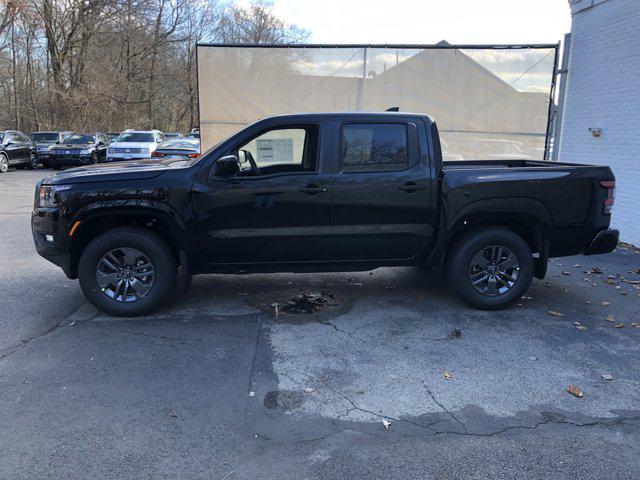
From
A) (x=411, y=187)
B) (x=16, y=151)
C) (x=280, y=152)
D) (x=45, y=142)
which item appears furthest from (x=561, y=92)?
(x=45, y=142)

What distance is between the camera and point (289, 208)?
4.91m

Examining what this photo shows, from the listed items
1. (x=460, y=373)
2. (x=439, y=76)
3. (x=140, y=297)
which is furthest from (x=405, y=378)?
(x=439, y=76)

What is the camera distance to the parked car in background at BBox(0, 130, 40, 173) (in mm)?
20864

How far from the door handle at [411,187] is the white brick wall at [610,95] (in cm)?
533

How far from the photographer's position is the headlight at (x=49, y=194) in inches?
187

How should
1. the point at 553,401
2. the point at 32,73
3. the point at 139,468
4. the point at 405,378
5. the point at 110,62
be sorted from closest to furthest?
the point at 139,468 → the point at 553,401 → the point at 405,378 → the point at 32,73 → the point at 110,62

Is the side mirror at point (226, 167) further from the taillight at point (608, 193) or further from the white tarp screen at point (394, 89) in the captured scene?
the white tarp screen at point (394, 89)

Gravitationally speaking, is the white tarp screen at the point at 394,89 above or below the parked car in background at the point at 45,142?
above

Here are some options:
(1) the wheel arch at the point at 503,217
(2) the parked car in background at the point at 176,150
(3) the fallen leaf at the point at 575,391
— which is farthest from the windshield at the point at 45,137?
(3) the fallen leaf at the point at 575,391

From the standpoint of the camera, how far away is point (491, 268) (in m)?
5.29

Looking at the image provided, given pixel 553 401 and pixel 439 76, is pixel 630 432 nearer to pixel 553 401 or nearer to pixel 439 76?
pixel 553 401

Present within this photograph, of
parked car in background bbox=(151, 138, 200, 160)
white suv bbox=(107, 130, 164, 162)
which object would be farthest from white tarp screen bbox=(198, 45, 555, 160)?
white suv bbox=(107, 130, 164, 162)

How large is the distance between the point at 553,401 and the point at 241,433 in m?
2.15

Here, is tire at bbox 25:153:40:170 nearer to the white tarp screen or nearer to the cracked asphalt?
the white tarp screen
